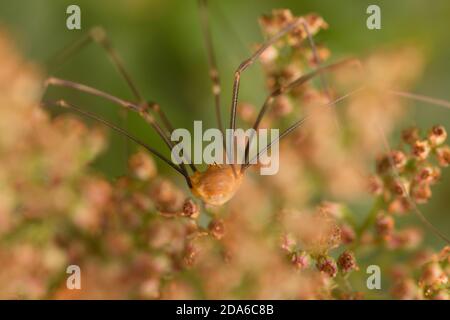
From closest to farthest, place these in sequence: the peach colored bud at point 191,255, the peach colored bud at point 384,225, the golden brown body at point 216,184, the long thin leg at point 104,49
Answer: the peach colored bud at point 191,255 → the peach colored bud at point 384,225 → the golden brown body at point 216,184 → the long thin leg at point 104,49

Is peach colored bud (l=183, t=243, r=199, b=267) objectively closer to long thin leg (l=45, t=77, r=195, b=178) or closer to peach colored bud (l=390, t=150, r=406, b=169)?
long thin leg (l=45, t=77, r=195, b=178)

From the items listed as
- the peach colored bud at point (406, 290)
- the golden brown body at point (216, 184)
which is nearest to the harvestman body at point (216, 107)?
the golden brown body at point (216, 184)

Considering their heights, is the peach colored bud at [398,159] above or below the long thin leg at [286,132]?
below

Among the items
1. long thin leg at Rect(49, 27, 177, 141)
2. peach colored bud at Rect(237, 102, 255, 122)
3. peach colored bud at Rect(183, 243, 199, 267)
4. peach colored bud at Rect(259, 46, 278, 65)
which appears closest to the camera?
peach colored bud at Rect(183, 243, 199, 267)

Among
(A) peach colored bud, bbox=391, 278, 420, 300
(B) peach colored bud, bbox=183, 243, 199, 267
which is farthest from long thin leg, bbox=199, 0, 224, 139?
(A) peach colored bud, bbox=391, 278, 420, 300

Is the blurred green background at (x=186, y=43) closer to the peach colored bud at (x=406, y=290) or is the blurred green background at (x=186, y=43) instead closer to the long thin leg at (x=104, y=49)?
the long thin leg at (x=104, y=49)

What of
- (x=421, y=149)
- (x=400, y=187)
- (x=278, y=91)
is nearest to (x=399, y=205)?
(x=400, y=187)

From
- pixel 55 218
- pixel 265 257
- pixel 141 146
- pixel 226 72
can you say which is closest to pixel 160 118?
pixel 141 146
